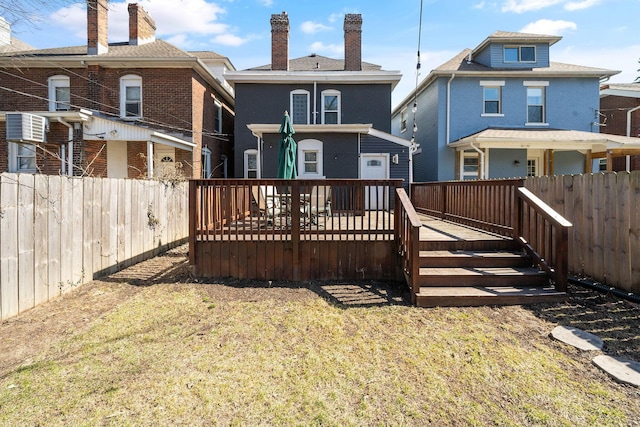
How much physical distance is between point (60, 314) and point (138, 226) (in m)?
3.11

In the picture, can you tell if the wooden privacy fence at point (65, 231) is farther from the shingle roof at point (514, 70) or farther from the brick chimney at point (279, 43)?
the shingle roof at point (514, 70)

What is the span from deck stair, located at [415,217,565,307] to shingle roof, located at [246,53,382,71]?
12.3 m

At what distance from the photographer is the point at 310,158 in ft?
42.9

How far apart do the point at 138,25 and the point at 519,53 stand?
16623 mm

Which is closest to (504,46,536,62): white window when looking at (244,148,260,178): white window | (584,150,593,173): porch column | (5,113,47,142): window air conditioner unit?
(584,150,593,173): porch column

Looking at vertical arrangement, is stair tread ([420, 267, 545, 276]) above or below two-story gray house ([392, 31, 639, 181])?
below

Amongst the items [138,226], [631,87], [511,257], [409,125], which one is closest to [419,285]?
[511,257]

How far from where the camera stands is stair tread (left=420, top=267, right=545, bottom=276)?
16.9ft

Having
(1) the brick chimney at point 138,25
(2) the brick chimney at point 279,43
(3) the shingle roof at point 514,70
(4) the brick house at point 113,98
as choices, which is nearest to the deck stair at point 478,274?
(4) the brick house at point 113,98

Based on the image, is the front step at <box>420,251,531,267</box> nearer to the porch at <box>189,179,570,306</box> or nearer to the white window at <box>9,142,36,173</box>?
the porch at <box>189,179,570,306</box>

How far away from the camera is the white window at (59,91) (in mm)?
14523

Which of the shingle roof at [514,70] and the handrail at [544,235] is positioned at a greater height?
the shingle roof at [514,70]

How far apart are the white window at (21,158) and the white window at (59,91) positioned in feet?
6.41

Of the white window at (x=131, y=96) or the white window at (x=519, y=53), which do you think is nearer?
the white window at (x=131, y=96)
